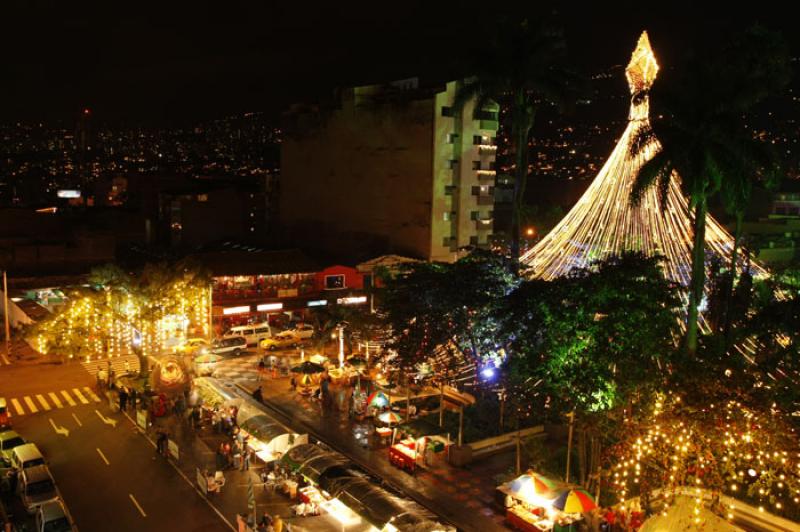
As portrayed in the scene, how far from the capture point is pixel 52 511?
63.9ft

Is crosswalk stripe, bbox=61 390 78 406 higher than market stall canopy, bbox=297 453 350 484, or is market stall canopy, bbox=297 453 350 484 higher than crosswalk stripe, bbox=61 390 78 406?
market stall canopy, bbox=297 453 350 484

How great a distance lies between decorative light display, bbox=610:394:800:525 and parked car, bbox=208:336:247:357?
92.2 feet

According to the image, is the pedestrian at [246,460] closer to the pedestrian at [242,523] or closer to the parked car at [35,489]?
the pedestrian at [242,523]

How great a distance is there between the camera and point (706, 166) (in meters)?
22.6

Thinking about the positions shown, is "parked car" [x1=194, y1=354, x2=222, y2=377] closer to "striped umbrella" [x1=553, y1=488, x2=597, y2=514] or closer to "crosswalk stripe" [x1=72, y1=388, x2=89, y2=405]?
"crosswalk stripe" [x1=72, y1=388, x2=89, y2=405]

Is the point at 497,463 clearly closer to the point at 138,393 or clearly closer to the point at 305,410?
the point at 305,410

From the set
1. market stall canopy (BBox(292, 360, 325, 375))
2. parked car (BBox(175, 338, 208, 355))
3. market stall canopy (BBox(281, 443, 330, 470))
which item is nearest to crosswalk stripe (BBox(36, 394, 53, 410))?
parked car (BBox(175, 338, 208, 355))

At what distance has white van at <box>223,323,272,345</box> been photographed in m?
43.8

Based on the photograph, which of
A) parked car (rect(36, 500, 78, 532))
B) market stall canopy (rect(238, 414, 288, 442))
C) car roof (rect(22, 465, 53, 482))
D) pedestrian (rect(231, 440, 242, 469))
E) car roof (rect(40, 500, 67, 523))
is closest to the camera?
parked car (rect(36, 500, 78, 532))

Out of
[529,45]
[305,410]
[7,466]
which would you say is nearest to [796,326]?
[529,45]

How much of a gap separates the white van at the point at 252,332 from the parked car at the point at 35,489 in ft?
70.3

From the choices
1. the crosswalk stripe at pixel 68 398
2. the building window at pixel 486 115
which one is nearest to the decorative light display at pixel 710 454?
the crosswalk stripe at pixel 68 398

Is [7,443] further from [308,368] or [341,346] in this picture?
[341,346]

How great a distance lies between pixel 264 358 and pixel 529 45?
2353 cm
